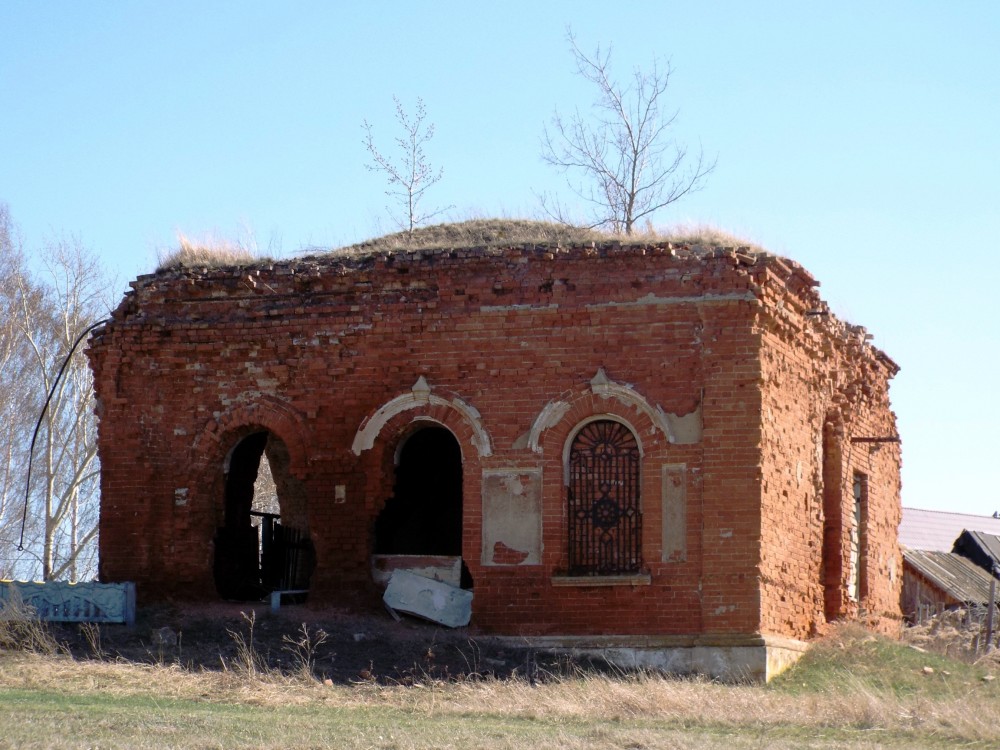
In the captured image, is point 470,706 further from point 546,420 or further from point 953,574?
point 953,574

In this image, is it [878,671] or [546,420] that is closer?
[878,671]

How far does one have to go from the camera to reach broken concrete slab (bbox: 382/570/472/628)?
1725 cm

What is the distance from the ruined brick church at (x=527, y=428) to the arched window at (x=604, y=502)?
Result: 26 millimetres

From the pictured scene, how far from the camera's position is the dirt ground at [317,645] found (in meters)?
15.5

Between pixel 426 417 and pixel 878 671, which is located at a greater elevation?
pixel 426 417

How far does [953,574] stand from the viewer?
85.8ft

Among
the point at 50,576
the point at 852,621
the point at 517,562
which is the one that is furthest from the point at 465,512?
the point at 50,576

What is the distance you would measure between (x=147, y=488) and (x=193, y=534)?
82cm

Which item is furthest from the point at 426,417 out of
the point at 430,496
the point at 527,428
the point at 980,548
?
the point at 980,548

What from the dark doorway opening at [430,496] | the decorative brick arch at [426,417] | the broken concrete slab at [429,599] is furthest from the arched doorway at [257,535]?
the broken concrete slab at [429,599]

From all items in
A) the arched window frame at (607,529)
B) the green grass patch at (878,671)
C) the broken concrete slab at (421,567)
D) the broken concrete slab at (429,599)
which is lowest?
the green grass patch at (878,671)

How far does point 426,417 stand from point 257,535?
4.80 metres

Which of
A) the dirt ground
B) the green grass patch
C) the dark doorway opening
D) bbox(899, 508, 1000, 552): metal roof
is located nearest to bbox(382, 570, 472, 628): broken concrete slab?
the dirt ground

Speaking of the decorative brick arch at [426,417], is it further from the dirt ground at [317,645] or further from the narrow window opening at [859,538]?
the narrow window opening at [859,538]
